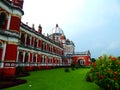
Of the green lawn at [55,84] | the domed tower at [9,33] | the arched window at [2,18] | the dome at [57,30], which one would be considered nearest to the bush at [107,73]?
the green lawn at [55,84]

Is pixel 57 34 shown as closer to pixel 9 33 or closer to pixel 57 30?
pixel 57 30

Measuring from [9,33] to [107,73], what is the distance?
526 inches

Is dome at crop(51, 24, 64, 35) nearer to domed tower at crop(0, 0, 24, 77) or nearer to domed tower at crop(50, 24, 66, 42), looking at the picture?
domed tower at crop(50, 24, 66, 42)

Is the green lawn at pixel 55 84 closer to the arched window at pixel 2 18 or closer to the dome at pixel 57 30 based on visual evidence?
the arched window at pixel 2 18

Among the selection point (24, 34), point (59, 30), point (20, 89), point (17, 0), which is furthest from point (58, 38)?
point (20, 89)

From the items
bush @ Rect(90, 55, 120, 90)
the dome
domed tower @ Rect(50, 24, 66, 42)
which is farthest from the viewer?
the dome

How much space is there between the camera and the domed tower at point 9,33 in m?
17.2

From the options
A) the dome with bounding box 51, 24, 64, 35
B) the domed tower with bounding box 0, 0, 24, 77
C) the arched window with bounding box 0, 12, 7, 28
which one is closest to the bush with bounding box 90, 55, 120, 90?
the domed tower with bounding box 0, 0, 24, 77

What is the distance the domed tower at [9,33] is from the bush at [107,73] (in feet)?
36.7

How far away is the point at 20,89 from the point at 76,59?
51.6 m

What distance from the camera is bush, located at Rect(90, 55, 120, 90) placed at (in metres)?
10.4

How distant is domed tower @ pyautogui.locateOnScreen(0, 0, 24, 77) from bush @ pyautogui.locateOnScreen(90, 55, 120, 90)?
441 inches

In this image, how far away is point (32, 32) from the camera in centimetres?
3108

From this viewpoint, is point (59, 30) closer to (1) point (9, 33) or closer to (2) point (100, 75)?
(1) point (9, 33)
